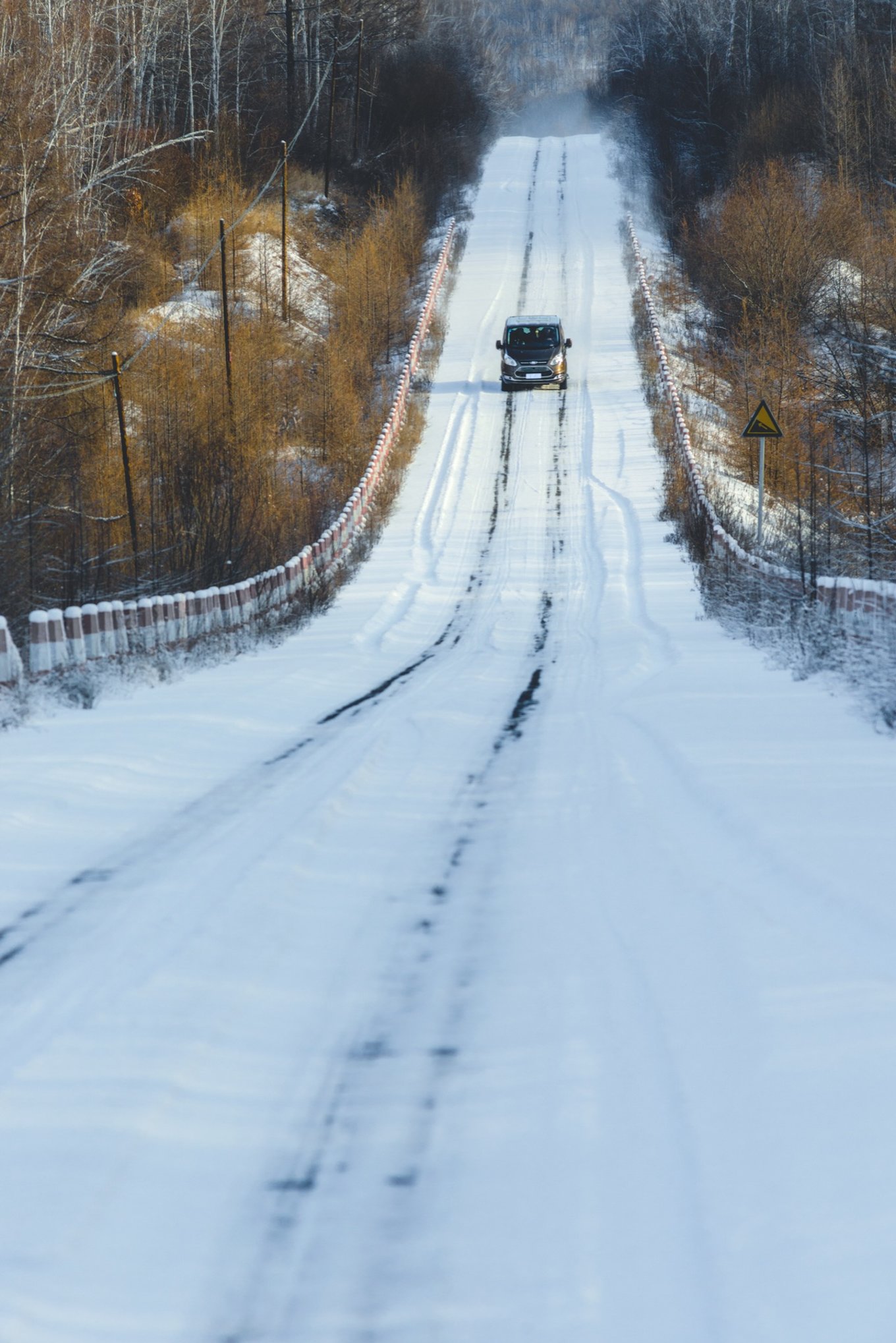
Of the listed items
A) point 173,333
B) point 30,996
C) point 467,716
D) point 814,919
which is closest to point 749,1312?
point 814,919

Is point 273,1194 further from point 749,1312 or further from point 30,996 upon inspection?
point 30,996

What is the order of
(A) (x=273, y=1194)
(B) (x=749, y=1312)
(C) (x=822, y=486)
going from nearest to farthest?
(B) (x=749, y=1312) < (A) (x=273, y=1194) < (C) (x=822, y=486)

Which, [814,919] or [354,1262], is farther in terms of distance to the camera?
[814,919]

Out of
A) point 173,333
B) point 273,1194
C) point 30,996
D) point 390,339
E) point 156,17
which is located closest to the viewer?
point 273,1194

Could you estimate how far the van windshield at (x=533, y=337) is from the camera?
36.9 m

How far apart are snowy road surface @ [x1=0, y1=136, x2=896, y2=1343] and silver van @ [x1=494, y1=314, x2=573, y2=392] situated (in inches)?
1123

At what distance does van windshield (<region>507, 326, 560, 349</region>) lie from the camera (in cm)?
3691

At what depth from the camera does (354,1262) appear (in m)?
3.02

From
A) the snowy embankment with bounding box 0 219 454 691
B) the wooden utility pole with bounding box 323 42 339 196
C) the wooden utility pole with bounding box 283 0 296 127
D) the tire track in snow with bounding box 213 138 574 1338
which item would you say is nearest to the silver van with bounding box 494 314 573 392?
the snowy embankment with bounding box 0 219 454 691

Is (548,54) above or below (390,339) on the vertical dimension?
above

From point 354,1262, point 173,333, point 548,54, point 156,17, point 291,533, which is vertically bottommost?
point 354,1262

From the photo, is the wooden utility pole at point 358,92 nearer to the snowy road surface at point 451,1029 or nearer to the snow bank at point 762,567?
the snow bank at point 762,567

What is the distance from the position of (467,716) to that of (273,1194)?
299 inches

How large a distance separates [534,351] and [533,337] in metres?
0.45
